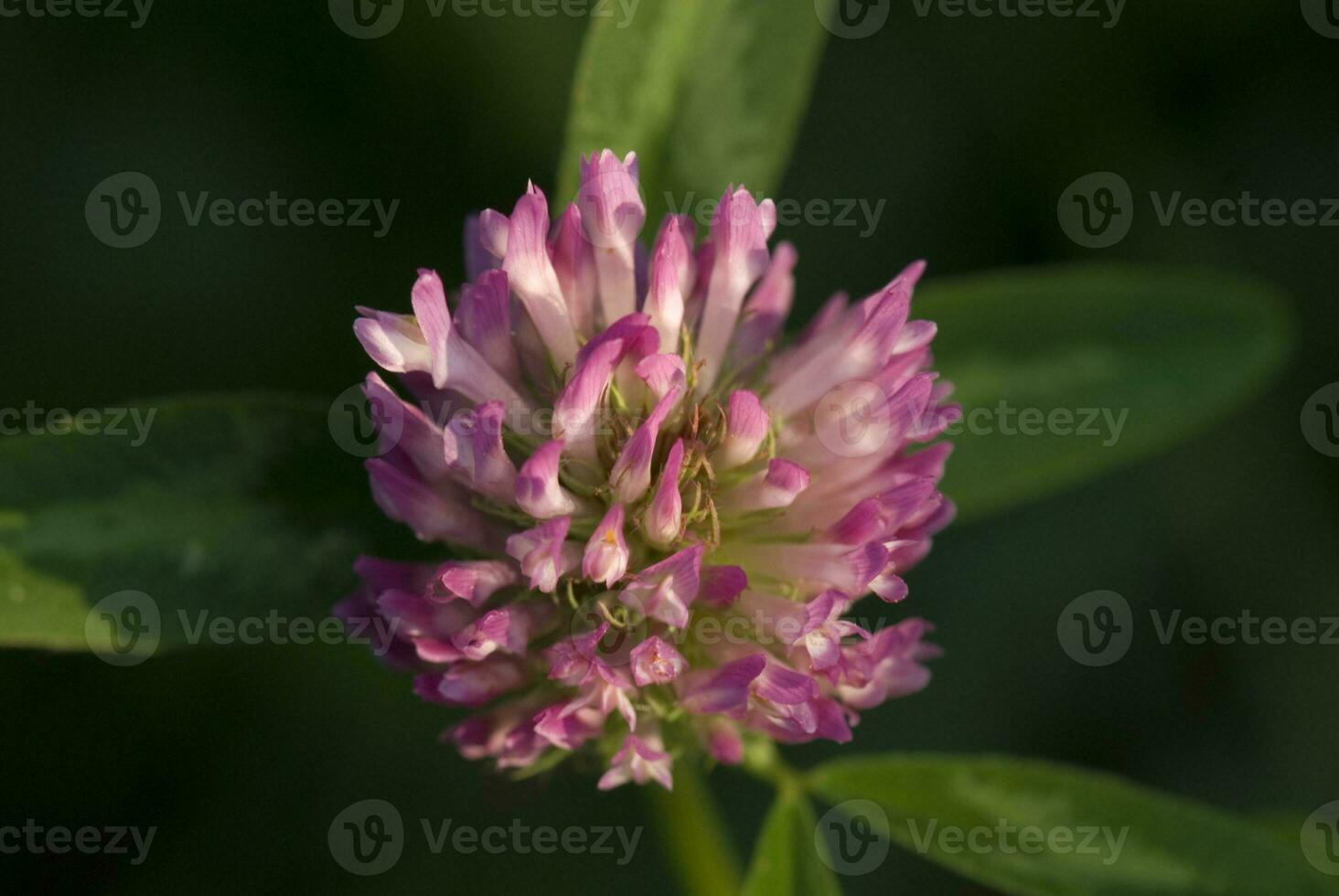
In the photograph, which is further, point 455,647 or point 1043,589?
point 1043,589

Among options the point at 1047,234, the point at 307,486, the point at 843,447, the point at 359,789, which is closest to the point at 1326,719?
the point at 1047,234

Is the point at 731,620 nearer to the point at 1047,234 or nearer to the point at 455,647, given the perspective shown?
the point at 455,647
